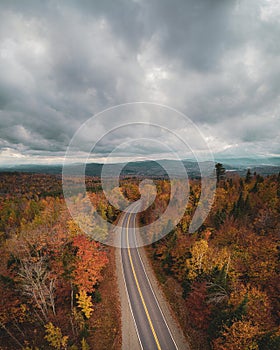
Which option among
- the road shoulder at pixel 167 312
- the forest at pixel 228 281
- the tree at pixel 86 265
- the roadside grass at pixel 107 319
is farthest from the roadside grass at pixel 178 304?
the tree at pixel 86 265

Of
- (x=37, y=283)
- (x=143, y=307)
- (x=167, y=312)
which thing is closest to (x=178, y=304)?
(x=167, y=312)

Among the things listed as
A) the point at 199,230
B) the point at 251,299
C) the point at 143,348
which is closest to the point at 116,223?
the point at 199,230

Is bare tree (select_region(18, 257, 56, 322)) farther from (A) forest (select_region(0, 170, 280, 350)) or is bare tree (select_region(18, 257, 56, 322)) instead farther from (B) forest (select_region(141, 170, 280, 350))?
(B) forest (select_region(141, 170, 280, 350))

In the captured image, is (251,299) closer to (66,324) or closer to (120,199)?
(66,324)

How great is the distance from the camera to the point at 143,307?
22938 mm

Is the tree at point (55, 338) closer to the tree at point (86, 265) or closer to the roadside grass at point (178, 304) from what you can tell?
the tree at point (86, 265)

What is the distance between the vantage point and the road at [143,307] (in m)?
18.5

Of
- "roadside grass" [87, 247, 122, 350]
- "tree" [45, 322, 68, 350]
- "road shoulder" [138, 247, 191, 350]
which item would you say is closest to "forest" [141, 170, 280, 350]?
"road shoulder" [138, 247, 191, 350]

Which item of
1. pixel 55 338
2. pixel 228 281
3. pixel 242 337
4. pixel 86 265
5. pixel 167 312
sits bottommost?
pixel 167 312

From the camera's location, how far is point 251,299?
56.5 ft

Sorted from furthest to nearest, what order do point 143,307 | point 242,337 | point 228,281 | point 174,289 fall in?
point 174,289 → point 143,307 → point 228,281 → point 242,337

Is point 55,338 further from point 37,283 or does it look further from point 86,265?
point 86,265

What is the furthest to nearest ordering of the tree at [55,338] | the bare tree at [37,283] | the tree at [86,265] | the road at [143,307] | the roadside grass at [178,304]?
the tree at [86,265] → the roadside grass at [178,304] → the road at [143,307] → the tree at [55,338] → the bare tree at [37,283]

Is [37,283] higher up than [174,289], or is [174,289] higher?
[37,283]
